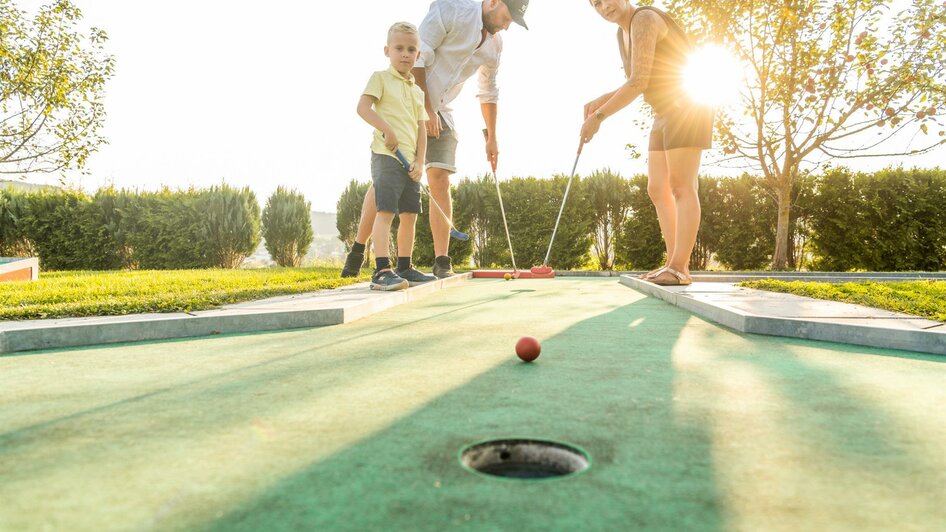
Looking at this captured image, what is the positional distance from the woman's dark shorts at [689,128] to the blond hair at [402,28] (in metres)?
2.06

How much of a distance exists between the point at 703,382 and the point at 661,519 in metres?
0.97

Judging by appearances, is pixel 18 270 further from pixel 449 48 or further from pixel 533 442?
pixel 533 442

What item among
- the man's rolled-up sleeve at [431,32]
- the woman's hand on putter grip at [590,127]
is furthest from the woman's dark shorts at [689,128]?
the man's rolled-up sleeve at [431,32]

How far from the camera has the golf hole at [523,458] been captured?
117 centimetres

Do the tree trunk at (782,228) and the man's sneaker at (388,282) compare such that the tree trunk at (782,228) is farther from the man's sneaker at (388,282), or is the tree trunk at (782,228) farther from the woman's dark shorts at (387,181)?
the man's sneaker at (388,282)

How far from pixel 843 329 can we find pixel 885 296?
4.52ft

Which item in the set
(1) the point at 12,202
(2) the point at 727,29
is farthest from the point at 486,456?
(1) the point at 12,202

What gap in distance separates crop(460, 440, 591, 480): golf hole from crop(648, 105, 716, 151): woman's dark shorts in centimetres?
366

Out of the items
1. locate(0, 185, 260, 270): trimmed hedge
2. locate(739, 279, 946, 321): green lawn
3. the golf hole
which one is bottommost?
the golf hole

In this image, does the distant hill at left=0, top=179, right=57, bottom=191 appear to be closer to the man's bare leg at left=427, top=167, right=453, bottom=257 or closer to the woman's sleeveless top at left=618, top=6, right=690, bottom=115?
the man's bare leg at left=427, top=167, right=453, bottom=257

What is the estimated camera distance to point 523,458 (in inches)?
48.4

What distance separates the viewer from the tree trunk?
29.1 feet

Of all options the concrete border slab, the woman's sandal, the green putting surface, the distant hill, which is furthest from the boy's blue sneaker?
the distant hill

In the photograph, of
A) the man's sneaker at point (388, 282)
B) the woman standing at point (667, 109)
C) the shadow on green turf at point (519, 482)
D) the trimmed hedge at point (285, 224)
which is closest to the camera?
the shadow on green turf at point (519, 482)
